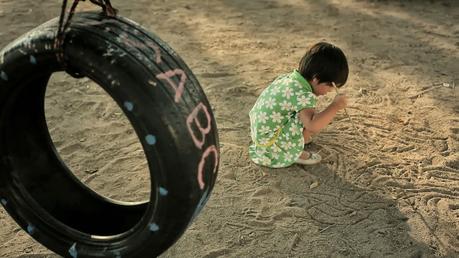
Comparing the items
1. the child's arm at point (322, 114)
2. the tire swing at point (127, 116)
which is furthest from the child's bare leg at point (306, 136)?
the tire swing at point (127, 116)

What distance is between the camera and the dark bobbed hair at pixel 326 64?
10.0 feet

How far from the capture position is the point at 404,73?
15.2 feet

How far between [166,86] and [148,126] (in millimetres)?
154

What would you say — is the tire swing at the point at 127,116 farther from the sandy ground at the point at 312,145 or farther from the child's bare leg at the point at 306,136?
the child's bare leg at the point at 306,136

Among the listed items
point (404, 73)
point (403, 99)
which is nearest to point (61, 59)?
point (403, 99)

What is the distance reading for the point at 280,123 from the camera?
324 cm

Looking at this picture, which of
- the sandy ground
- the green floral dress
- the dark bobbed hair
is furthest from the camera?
the green floral dress

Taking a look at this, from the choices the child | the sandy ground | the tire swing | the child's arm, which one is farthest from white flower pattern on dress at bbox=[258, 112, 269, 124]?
the tire swing

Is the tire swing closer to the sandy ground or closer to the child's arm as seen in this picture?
the sandy ground

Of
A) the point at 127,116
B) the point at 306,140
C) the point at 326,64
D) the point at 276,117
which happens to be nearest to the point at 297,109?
the point at 276,117

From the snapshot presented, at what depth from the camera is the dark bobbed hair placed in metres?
3.05

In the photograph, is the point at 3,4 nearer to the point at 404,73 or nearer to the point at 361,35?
the point at 361,35

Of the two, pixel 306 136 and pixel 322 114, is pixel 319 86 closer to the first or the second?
pixel 322 114

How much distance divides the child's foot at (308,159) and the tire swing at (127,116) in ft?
4.28
